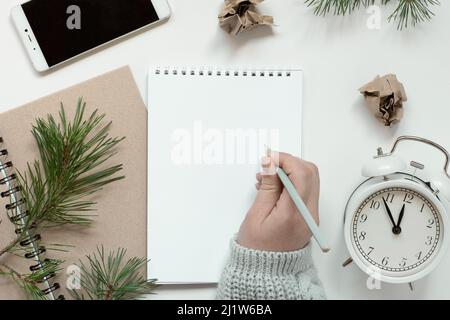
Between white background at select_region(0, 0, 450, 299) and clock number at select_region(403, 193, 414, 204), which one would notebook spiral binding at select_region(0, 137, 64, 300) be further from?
clock number at select_region(403, 193, 414, 204)

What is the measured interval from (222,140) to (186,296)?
232 mm

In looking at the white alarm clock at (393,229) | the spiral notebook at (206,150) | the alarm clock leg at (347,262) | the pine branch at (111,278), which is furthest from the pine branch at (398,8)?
the pine branch at (111,278)

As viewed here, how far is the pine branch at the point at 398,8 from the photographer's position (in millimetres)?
856

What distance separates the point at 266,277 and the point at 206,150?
20 cm

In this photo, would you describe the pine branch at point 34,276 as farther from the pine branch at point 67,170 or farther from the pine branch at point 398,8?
the pine branch at point 398,8

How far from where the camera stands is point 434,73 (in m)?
0.88

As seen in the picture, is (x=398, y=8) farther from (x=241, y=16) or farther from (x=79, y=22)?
(x=79, y=22)

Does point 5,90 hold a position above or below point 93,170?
above

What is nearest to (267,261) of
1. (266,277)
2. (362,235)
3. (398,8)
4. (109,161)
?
(266,277)

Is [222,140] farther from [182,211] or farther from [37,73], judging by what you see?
[37,73]

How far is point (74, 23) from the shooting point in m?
0.85

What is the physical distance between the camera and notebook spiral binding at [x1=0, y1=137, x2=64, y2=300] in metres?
0.84

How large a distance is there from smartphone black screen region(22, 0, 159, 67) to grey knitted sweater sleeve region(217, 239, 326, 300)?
13.8 inches
